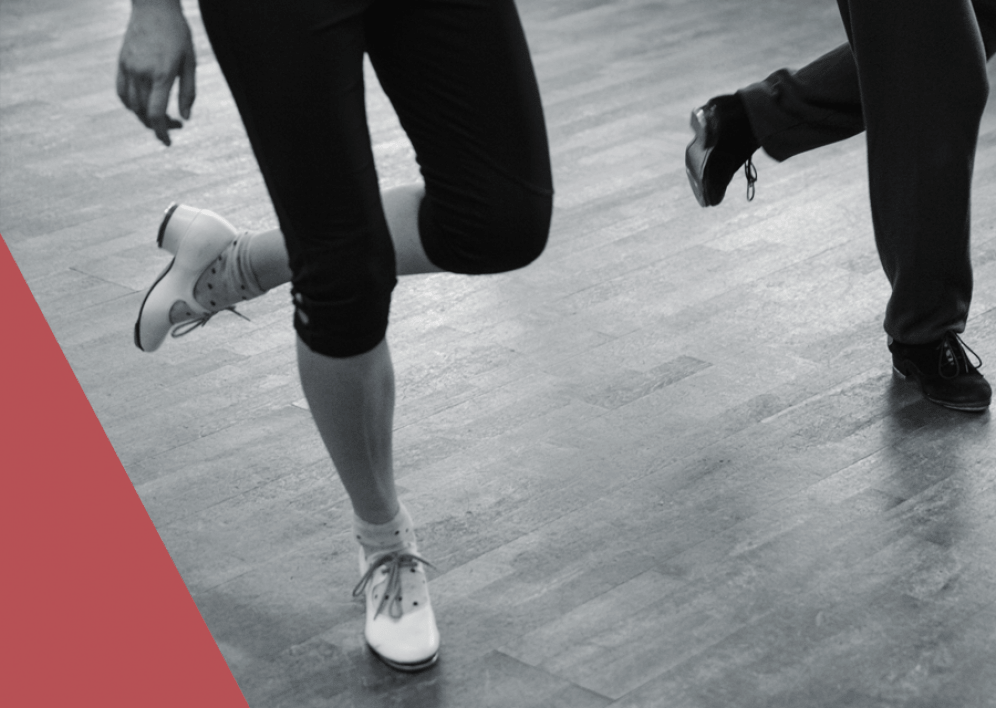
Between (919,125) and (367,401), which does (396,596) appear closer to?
(367,401)

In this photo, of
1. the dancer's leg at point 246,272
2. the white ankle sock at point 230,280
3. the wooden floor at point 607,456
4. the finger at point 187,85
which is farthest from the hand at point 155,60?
the wooden floor at point 607,456

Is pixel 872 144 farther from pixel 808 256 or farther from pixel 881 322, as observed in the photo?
pixel 808 256

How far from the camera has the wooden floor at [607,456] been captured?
155 cm

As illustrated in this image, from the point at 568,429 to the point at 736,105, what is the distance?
611 millimetres

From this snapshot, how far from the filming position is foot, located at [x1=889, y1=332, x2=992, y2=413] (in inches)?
80.7

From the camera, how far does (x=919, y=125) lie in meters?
1.98

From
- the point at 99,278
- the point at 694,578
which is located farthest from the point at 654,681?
the point at 99,278

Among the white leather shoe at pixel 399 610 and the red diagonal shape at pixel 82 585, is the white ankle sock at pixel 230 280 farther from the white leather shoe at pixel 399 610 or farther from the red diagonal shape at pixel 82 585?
the white leather shoe at pixel 399 610

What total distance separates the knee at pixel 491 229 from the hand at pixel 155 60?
1.03ft

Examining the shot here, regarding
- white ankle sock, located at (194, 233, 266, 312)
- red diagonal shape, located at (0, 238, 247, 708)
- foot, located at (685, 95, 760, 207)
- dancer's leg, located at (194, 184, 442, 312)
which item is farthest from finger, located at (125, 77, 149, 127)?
foot, located at (685, 95, 760, 207)

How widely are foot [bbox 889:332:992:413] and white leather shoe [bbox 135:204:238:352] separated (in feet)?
3.37

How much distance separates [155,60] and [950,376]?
1281 millimetres

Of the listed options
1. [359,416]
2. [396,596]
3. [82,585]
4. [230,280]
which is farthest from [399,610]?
[230,280]

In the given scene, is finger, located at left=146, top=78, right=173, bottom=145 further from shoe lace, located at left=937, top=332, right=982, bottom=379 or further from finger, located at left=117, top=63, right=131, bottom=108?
shoe lace, located at left=937, top=332, right=982, bottom=379
